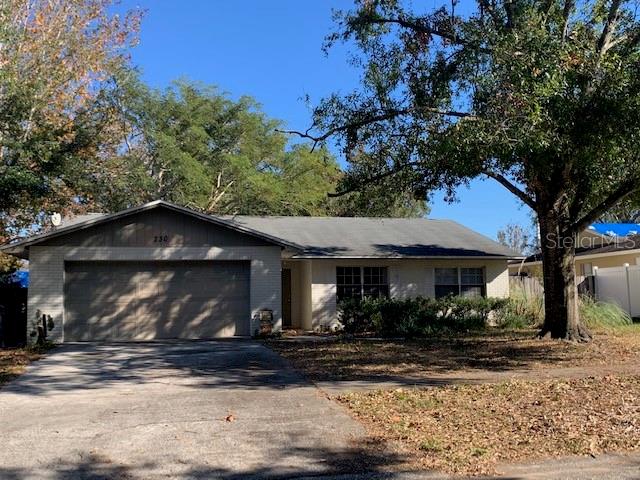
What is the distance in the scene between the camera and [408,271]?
70.8 feet

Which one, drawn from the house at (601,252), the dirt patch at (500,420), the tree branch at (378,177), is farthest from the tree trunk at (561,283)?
the house at (601,252)

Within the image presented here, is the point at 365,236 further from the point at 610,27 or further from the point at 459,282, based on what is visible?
the point at 610,27

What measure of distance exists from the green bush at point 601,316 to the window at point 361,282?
6.13m

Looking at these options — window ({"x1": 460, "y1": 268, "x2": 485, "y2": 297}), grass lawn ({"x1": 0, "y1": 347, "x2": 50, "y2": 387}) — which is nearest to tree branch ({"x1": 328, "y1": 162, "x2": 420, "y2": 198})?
window ({"x1": 460, "y1": 268, "x2": 485, "y2": 297})

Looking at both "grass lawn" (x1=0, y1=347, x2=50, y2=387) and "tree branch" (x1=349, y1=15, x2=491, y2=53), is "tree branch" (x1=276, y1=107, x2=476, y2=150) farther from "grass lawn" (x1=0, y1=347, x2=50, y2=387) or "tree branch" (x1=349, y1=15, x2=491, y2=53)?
"grass lawn" (x1=0, y1=347, x2=50, y2=387)

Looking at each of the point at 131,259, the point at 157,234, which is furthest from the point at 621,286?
the point at 131,259

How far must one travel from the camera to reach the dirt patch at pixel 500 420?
20.7 ft

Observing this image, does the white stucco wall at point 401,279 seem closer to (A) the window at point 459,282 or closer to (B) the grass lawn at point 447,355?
(A) the window at point 459,282

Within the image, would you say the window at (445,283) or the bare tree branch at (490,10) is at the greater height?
the bare tree branch at (490,10)

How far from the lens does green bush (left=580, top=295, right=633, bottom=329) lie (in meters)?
18.8

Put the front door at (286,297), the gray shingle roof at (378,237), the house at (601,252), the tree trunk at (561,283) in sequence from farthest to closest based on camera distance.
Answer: the house at (601,252) < the front door at (286,297) < the gray shingle roof at (378,237) < the tree trunk at (561,283)

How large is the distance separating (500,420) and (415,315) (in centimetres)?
1139

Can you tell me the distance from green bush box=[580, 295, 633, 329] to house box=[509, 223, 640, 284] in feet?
16.4

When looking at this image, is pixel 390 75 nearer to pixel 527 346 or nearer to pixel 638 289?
pixel 527 346
